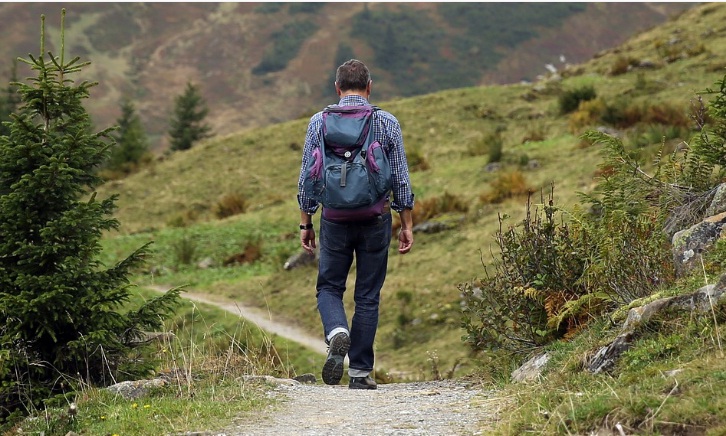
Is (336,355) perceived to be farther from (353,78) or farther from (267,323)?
(267,323)

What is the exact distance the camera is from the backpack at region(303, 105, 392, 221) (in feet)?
19.9

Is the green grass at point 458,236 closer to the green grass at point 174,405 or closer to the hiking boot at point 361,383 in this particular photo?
the hiking boot at point 361,383

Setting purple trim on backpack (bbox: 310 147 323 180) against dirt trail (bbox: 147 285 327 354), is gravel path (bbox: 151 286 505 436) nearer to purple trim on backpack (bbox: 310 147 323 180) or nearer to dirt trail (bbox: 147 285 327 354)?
purple trim on backpack (bbox: 310 147 323 180)

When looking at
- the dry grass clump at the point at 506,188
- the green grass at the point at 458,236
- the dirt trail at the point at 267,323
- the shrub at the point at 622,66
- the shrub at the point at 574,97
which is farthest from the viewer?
the shrub at the point at 622,66

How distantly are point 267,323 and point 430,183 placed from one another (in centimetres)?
716

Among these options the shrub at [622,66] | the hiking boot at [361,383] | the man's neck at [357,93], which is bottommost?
the hiking boot at [361,383]

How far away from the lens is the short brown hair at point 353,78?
6.46 meters

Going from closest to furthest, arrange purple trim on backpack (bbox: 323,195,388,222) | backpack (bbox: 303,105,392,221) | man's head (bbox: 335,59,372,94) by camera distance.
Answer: backpack (bbox: 303,105,392,221), purple trim on backpack (bbox: 323,195,388,222), man's head (bbox: 335,59,372,94)

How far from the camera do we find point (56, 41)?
A: 18050 cm

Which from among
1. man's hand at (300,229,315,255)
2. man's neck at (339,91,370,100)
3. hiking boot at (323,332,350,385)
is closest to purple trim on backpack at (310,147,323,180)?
man's neck at (339,91,370,100)

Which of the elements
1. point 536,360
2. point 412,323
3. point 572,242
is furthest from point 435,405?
point 412,323

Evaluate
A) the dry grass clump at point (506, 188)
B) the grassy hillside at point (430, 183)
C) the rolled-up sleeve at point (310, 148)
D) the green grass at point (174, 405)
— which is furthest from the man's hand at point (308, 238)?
the dry grass clump at point (506, 188)

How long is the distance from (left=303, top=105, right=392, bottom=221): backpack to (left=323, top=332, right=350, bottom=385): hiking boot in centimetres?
86

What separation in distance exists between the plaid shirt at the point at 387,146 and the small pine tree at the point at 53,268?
170cm
